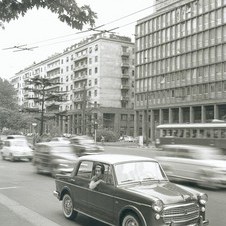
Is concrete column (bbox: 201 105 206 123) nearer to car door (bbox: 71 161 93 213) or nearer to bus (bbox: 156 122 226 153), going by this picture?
bus (bbox: 156 122 226 153)

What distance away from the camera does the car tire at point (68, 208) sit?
8555 mm

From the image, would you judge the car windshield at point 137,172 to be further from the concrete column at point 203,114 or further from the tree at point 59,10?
the concrete column at point 203,114

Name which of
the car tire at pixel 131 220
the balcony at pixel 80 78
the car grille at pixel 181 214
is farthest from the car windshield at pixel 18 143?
the balcony at pixel 80 78

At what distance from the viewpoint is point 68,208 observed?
869cm

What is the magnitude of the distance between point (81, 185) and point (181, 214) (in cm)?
241

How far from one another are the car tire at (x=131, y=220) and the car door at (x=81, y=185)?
4.33 feet

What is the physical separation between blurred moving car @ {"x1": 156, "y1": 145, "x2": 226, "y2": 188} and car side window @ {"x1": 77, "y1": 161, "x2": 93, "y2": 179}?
6.96 meters

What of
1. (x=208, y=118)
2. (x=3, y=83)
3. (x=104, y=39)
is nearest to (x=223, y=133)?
(x=208, y=118)

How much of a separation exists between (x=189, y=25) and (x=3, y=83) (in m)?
50.6

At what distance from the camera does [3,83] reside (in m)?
101

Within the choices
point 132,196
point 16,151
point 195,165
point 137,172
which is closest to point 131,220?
point 132,196

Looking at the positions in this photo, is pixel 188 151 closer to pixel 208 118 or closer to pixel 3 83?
pixel 208 118

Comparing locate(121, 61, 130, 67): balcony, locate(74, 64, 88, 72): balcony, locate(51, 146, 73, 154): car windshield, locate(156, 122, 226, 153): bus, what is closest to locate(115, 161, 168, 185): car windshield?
locate(51, 146, 73, 154): car windshield

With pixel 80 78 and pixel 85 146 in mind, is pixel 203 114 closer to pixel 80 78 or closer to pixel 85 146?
pixel 85 146
